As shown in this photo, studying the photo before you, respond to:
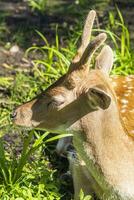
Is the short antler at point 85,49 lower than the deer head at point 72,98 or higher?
higher

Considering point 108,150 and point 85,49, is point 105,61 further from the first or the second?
point 108,150

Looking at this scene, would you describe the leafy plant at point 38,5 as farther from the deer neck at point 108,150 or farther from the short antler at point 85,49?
the deer neck at point 108,150

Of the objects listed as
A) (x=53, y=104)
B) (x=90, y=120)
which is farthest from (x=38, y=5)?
(x=90, y=120)

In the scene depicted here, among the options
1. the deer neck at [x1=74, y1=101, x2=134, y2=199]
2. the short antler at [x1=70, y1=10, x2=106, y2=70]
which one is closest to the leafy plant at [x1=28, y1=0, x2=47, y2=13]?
the short antler at [x1=70, y1=10, x2=106, y2=70]

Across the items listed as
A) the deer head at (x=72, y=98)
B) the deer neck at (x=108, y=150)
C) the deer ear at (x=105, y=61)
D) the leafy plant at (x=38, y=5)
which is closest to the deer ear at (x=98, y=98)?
the deer head at (x=72, y=98)

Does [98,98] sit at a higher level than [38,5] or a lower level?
higher

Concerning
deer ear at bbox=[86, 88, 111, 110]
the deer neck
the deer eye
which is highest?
deer ear at bbox=[86, 88, 111, 110]

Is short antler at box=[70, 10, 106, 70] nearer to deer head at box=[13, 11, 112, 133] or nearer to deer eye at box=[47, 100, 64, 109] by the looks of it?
deer head at box=[13, 11, 112, 133]

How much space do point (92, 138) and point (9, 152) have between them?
1.40 meters

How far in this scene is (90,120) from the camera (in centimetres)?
519

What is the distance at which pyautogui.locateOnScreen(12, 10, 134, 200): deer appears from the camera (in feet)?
16.8

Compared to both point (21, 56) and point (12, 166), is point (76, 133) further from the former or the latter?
point (21, 56)

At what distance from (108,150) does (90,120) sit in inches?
11.4

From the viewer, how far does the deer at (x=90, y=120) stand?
5133mm
